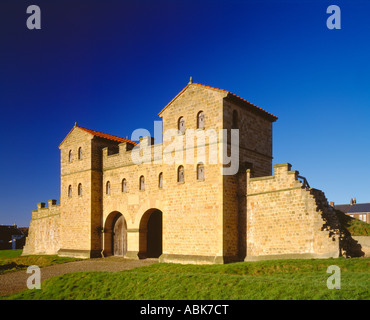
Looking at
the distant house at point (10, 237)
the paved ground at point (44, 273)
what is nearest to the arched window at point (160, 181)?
the paved ground at point (44, 273)

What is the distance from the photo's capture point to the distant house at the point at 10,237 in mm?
59812

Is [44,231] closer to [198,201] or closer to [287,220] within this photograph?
[198,201]

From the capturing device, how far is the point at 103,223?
2752cm

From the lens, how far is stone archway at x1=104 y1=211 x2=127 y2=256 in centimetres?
2689

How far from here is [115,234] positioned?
27.6m

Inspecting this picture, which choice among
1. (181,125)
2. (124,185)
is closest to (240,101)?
(181,125)

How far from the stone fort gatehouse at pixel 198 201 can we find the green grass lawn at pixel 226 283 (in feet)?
6.65

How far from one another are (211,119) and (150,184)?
261 inches

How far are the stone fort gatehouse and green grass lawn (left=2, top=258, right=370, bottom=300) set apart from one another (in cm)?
203

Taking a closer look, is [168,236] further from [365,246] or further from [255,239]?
[365,246]

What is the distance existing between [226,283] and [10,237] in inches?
2409
